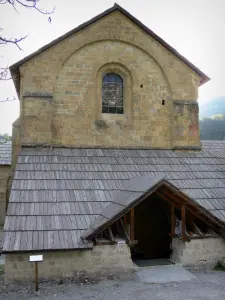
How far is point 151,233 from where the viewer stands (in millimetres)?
12914

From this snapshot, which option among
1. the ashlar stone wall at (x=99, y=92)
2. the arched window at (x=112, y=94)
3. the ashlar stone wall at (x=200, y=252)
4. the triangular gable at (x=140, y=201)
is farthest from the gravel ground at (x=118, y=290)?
the arched window at (x=112, y=94)

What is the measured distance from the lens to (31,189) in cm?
995

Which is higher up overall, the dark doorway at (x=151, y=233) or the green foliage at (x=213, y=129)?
the green foliage at (x=213, y=129)

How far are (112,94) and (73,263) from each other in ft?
23.6

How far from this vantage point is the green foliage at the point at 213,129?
171 feet

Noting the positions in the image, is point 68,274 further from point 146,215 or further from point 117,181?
point 146,215

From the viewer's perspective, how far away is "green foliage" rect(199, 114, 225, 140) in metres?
52.2

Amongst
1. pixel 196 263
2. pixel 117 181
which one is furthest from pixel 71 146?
pixel 196 263

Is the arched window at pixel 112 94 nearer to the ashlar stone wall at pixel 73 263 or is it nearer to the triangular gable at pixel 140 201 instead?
the triangular gable at pixel 140 201

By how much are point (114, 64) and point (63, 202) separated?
20.9 ft

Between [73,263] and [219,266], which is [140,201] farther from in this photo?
[219,266]

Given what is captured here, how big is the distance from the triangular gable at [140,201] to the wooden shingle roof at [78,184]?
0.29 m

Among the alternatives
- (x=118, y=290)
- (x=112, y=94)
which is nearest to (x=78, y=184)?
(x=118, y=290)

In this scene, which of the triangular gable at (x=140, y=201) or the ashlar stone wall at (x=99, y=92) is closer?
the triangular gable at (x=140, y=201)
